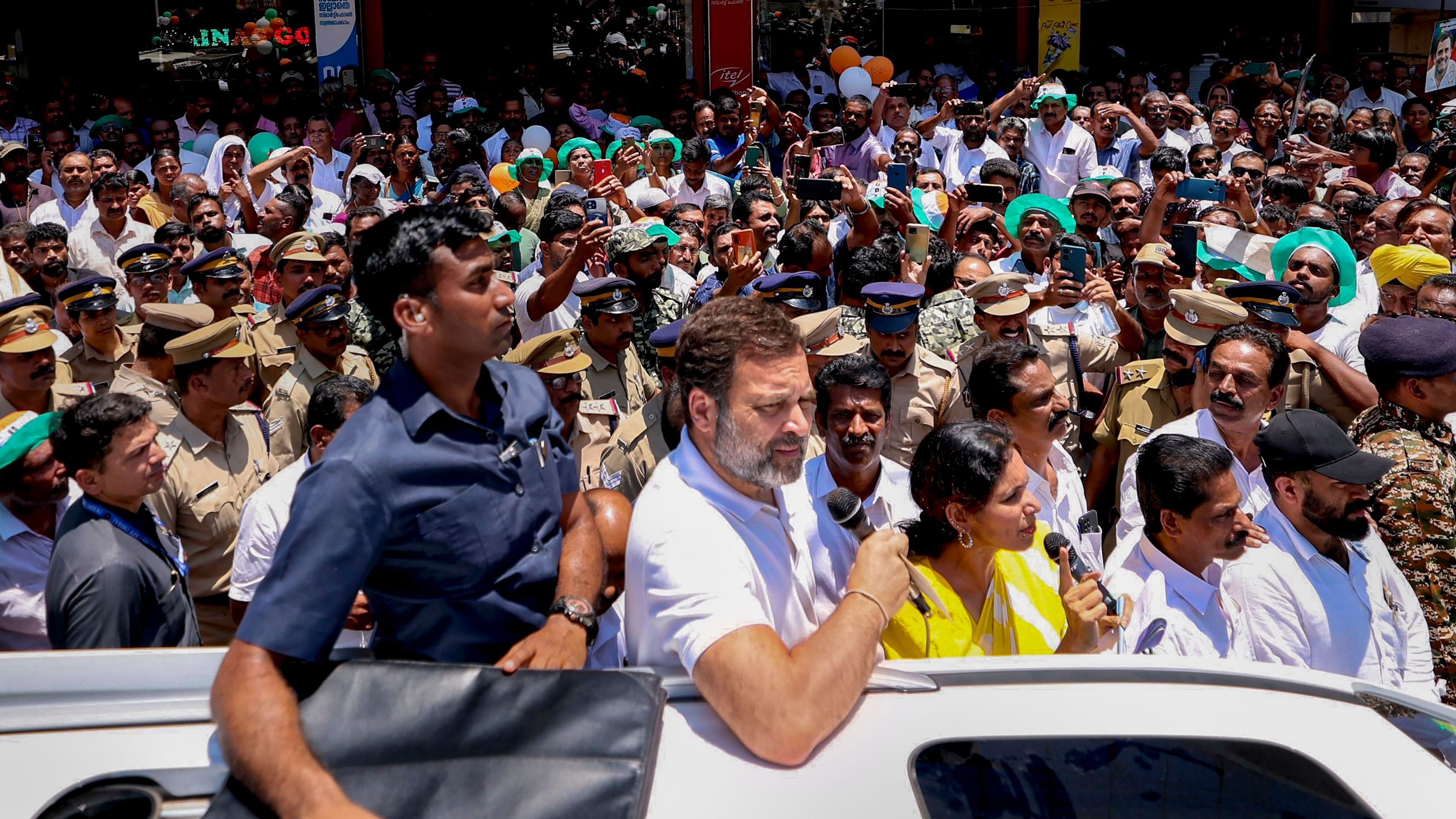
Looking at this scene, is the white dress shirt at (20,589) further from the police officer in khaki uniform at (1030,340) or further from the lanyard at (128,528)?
the police officer in khaki uniform at (1030,340)

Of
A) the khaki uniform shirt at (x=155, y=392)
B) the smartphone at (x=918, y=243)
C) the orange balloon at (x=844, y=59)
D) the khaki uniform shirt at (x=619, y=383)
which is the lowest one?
the khaki uniform shirt at (x=619, y=383)

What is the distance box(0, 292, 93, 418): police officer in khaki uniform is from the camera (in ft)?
17.2

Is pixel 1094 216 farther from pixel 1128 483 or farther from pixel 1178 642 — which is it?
pixel 1178 642

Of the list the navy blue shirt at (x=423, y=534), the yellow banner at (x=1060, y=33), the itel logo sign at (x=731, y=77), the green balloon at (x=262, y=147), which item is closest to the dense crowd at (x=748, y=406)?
the navy blue shirt at (x=423, y=534)

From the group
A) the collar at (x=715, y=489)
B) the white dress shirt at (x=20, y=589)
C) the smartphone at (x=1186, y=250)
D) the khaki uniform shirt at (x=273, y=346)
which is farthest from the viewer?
the khaki uniform shirt at (x=273, y=346)

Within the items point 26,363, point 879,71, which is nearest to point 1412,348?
point 26,363

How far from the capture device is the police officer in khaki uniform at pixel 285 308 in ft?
19.9

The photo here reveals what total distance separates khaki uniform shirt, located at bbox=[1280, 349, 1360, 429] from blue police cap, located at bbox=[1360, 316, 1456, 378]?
0.89 meters

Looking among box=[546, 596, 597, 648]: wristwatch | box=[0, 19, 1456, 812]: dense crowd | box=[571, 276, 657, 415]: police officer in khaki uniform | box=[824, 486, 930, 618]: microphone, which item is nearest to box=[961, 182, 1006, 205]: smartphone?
box=[0, 19, 1456, 812]: dense crowd

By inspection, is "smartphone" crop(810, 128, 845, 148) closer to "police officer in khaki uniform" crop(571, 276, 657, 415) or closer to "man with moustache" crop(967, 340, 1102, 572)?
"police officer in khaki uniform" crop(571, 276, 657, 415)

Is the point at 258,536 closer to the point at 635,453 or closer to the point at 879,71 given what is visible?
the point at 635,453

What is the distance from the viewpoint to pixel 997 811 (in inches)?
69.9

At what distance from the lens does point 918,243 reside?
646 cm

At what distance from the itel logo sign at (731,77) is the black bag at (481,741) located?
41.5 ft
